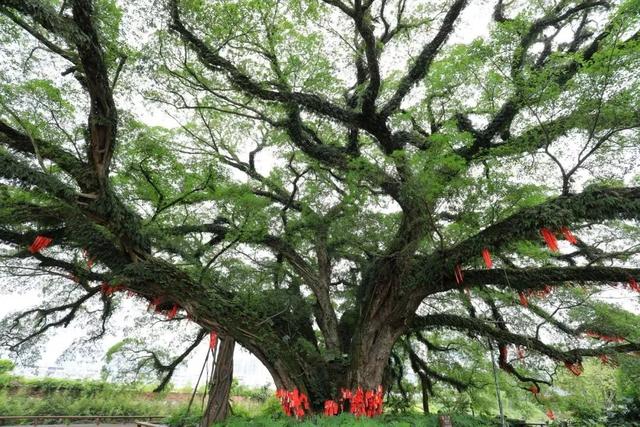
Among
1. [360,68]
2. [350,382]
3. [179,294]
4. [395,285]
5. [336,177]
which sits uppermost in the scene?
[360,68]

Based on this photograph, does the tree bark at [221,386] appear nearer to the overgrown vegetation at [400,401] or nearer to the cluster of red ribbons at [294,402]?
the overgrown vegetation at [400,401]

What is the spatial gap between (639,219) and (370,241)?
4322 millimetres

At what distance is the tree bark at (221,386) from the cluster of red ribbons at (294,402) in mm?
874

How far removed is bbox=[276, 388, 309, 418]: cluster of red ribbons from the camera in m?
5.34

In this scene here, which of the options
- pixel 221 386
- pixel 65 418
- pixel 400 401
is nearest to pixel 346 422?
pixel 221 386

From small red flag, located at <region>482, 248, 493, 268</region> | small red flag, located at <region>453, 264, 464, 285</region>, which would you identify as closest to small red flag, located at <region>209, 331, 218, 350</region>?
small red flag, located at <region>453, 264, 464, 285</region>

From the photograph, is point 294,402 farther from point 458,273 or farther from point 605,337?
point 605,337

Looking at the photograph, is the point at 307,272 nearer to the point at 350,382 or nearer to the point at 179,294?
the point at 350,382

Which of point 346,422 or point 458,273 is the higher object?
point 458,273

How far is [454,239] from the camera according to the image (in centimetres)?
638

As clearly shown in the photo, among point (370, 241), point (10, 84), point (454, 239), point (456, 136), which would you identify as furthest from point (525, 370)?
point (10, 84)

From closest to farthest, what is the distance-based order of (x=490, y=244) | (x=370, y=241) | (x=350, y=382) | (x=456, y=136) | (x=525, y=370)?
(x=490, y=244), (x=456, y=136), (x=350, y=382), (x=370, y=241), (x=525, y=370)

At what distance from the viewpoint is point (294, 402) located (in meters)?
5.34

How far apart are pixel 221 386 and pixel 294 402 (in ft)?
4.02
